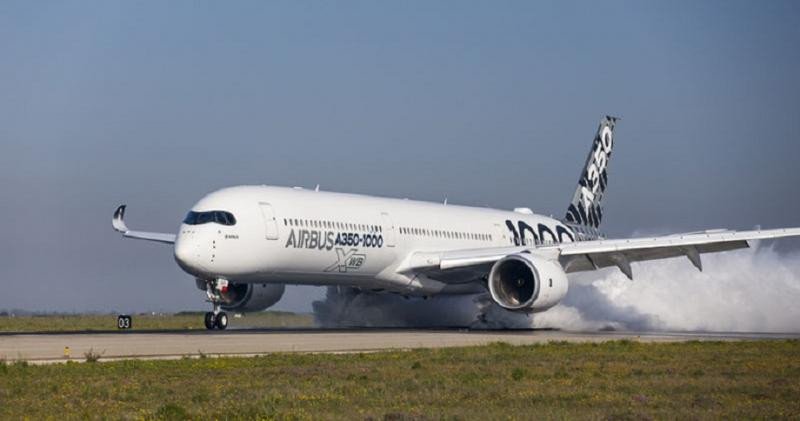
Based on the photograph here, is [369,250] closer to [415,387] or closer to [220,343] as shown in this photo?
[220,343]

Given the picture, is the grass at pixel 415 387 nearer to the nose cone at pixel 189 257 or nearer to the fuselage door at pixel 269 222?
the nose cone at pixel 189 257

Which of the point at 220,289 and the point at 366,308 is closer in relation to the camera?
the point at 220,289

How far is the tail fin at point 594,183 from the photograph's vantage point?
2345 inches

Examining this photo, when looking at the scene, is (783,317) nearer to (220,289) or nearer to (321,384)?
(220,289)

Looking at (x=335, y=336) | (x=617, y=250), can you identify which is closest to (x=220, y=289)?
(x=335, y=336)

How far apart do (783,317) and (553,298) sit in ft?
33.7

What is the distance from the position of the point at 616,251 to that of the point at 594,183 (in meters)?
17.2

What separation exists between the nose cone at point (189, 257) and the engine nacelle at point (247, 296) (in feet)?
21.9

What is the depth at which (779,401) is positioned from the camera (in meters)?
18.1

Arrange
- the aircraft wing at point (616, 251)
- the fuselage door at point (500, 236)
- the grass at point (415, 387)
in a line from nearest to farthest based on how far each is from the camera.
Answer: the grass at point (415, 387) → the aircraft wing at point (616, 251) → the fuselage door at point (500, 236)

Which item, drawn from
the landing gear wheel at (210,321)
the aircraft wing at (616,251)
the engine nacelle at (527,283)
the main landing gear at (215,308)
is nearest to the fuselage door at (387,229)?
the aircraft wing at (616,251)

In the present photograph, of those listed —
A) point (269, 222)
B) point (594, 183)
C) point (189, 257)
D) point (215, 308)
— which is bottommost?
point (215, 308)

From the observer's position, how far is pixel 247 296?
44281mm

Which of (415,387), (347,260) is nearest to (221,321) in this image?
(347,260)
